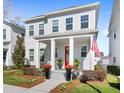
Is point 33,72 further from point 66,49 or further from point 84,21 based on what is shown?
point 84,21

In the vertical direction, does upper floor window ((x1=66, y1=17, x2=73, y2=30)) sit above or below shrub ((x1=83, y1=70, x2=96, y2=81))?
above

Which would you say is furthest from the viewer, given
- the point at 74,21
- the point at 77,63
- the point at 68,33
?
the point at 74,21

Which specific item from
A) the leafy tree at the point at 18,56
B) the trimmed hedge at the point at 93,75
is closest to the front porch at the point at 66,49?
the leafy tree at the point at 18,56

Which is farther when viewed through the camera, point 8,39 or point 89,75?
point 8,39

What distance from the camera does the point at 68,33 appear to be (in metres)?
13.6

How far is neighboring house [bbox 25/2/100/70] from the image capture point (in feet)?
44.0

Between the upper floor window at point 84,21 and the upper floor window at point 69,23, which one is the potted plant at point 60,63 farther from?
the upper floor window at point 84,21

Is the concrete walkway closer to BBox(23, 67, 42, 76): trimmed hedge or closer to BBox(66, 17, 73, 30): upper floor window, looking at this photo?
BBox(23, 67, 42, 76): trimmed hedge

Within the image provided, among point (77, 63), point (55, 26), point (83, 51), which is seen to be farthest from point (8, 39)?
point (77, 63)

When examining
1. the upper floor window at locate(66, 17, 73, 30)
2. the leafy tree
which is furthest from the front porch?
the leafy tree

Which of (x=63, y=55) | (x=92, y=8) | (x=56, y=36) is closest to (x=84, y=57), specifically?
(x=63, y=55)

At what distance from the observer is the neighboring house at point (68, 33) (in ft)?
44.0

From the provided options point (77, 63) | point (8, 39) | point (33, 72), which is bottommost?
point (33, 72)
